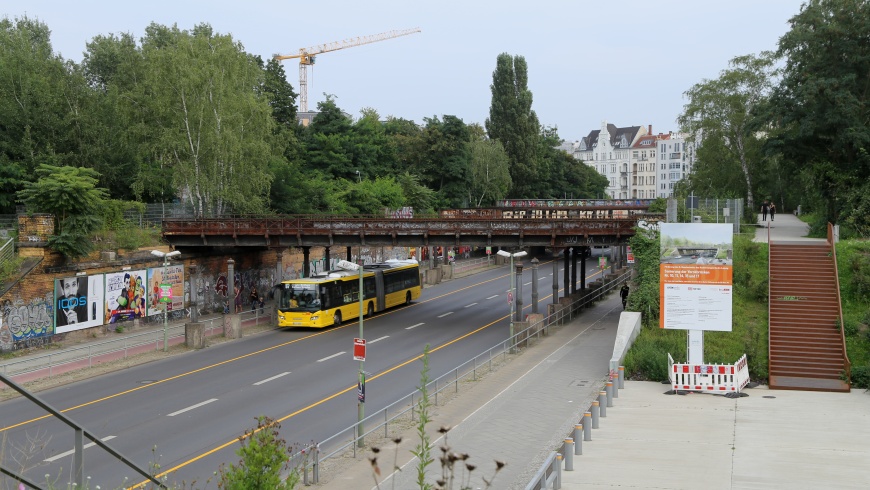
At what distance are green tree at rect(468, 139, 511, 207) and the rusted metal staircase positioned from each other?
5502 cm

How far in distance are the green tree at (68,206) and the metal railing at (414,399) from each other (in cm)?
1796

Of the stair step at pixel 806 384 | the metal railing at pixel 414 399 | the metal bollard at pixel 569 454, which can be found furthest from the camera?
the stair step at pixel 806 384

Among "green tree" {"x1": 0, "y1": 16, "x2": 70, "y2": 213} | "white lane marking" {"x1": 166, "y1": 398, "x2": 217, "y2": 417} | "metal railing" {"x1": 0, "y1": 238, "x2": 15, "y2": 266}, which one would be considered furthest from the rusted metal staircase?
"green tree" {"x1": 0, "y1": 16, "x2": 70, "y2": 213}

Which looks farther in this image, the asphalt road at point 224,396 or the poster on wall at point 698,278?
the poster on wall at point 698,278

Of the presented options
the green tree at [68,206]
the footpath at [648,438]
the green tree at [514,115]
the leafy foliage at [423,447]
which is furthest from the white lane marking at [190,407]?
the green tree at [514,115]

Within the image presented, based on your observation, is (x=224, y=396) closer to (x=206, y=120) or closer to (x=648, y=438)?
(x=648, y=438)

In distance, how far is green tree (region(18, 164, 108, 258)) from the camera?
36.1 m

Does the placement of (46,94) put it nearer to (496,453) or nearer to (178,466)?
(178,466)

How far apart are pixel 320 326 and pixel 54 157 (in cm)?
1852

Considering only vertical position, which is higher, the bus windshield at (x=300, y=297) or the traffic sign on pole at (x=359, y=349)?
the traffic sign on pole at (x=359, y=349)

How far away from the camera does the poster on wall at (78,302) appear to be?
116ft

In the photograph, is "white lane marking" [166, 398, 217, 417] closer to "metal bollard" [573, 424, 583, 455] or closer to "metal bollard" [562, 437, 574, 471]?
"metal bollard" [573, 424, 583, 455]

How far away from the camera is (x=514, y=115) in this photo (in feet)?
314

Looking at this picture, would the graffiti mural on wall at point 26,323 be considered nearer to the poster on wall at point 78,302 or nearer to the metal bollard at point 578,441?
the poster on wall at point 78,302
